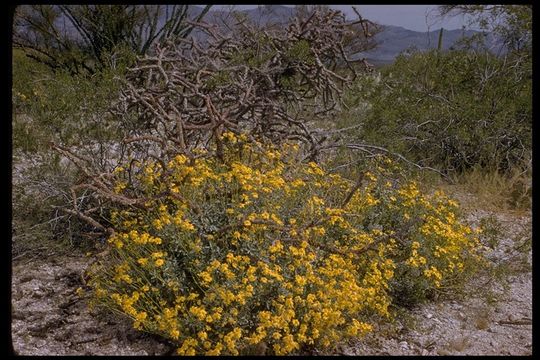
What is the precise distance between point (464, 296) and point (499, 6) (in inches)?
132

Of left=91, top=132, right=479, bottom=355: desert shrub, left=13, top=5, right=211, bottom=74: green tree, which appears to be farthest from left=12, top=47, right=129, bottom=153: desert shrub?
left=13, top=5, right=211, bottom=74: green tree

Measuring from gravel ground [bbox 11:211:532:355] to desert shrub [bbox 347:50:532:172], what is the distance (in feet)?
6.76

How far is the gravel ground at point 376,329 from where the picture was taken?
3.28 meters

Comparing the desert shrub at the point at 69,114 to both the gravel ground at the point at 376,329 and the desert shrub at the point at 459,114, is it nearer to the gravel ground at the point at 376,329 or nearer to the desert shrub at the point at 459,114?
the gravel ground at the point at 376,329

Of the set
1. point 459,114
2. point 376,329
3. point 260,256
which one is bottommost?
point 376,329

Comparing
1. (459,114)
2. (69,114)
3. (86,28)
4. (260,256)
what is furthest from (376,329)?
(86,28)

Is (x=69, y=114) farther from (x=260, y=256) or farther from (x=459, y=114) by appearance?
(x=459, y=114)

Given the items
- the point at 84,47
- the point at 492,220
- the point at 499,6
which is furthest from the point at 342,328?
the point at 84,47

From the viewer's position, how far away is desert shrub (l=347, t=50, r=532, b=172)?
235 inches

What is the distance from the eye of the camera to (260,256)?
3283 millimetres

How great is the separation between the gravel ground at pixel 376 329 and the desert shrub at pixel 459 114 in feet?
6.76

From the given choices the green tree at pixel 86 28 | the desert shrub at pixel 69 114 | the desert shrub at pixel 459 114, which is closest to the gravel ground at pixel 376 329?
the desert shrub at pixel 69 114

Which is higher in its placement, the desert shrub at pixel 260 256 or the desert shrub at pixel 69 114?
the desert shrub at pixel 69 114

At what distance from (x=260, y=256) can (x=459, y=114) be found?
3.72 meters
